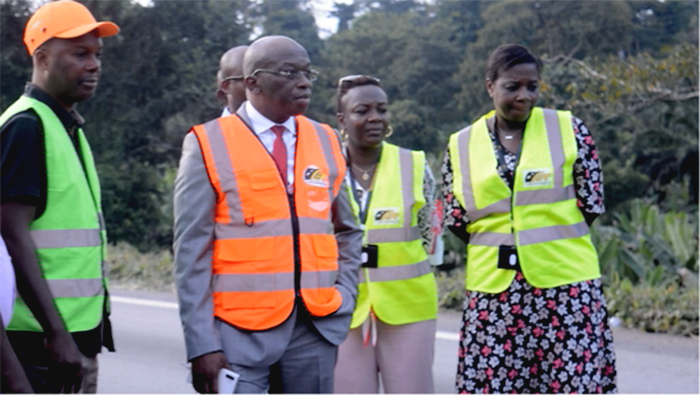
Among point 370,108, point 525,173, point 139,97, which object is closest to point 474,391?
point 525,173

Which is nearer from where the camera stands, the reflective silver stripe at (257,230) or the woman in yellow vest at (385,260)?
the reflective silver stripe at (257,230)

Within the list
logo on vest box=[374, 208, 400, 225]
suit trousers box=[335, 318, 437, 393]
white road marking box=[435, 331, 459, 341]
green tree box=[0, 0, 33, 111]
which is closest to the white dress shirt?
logo on vest box=[374, 208, 400, 225]

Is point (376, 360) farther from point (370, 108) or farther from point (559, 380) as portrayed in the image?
point (370, 108)

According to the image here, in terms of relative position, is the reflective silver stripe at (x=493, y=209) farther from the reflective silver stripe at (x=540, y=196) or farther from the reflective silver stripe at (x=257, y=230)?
the reflective silver stripe at (x=257, y=230)

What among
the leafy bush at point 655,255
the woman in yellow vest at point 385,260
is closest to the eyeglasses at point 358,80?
the woman in yellow vest at point 385,260

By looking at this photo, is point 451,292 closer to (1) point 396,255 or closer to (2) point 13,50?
(1) point 396,255

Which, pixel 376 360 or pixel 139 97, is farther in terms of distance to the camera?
pixel 139 97

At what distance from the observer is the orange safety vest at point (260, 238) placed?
3.41 m

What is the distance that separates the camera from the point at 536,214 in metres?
4.47

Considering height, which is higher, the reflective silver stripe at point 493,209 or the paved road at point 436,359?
the reflective silver stripe at point 493,209

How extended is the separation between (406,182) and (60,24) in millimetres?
2209

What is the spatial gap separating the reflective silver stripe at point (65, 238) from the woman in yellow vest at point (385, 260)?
1.67 m

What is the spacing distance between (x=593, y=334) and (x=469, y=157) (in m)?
1.08

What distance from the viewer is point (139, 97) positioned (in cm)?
1672
